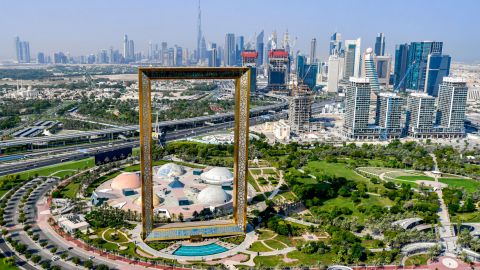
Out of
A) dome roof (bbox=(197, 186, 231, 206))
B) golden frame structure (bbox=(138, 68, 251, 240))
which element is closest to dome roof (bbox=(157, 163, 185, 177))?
dome roof (bbox=(197, 186, 231, 206))

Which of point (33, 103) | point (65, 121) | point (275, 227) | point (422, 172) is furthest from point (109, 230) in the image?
point (33, 103)

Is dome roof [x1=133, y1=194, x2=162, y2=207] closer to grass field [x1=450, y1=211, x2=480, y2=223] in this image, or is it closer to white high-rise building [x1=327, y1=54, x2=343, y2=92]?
grass field [x1=450, y1=211, x2=480, y2=223]

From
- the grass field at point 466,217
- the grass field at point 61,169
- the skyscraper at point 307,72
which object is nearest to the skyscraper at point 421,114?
the grass field at point 466,217

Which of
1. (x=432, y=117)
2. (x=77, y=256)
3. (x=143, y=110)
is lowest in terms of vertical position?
(x=77, y=256)

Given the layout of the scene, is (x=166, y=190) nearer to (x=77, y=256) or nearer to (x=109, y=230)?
(x=109, y=230)


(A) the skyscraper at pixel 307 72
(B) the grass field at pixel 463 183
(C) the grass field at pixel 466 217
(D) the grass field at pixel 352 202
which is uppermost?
(A) the skyscraper at pixel 307 72

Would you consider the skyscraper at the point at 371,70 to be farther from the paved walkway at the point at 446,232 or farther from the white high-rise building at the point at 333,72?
the paved walkway at the point at 446,232
